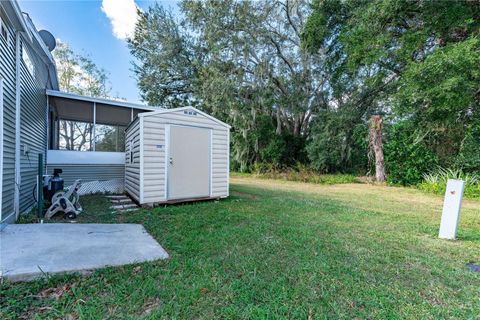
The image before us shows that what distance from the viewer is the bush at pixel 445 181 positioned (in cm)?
706

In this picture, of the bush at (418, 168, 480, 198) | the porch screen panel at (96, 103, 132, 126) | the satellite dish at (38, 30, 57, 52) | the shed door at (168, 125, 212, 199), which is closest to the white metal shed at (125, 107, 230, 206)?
the shed door at (168, 125, 212, 199)

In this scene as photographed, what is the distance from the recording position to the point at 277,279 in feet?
6.72

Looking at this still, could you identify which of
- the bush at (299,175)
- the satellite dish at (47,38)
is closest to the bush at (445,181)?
the bush at (299,175)

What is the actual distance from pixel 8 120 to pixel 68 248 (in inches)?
85.7

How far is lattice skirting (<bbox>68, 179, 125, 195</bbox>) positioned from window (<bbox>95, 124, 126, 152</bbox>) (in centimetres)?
119

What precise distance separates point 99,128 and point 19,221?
196 inches

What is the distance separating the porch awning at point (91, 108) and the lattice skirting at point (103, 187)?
170 centimetres

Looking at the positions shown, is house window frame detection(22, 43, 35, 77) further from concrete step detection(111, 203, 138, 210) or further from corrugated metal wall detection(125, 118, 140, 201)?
concrete step detection(111, 203, 138, 210)

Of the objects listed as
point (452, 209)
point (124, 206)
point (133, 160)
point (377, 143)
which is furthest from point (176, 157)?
point (377, 143)

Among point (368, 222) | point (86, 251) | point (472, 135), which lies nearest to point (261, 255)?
point (86, 251)

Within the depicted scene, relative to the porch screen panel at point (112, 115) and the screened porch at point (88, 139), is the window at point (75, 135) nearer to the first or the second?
the screened porch at point (88, 139)

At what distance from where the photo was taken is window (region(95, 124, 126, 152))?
7570 mm

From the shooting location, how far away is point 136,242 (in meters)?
2.84

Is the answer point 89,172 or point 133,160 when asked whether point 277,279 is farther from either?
point 89,172
